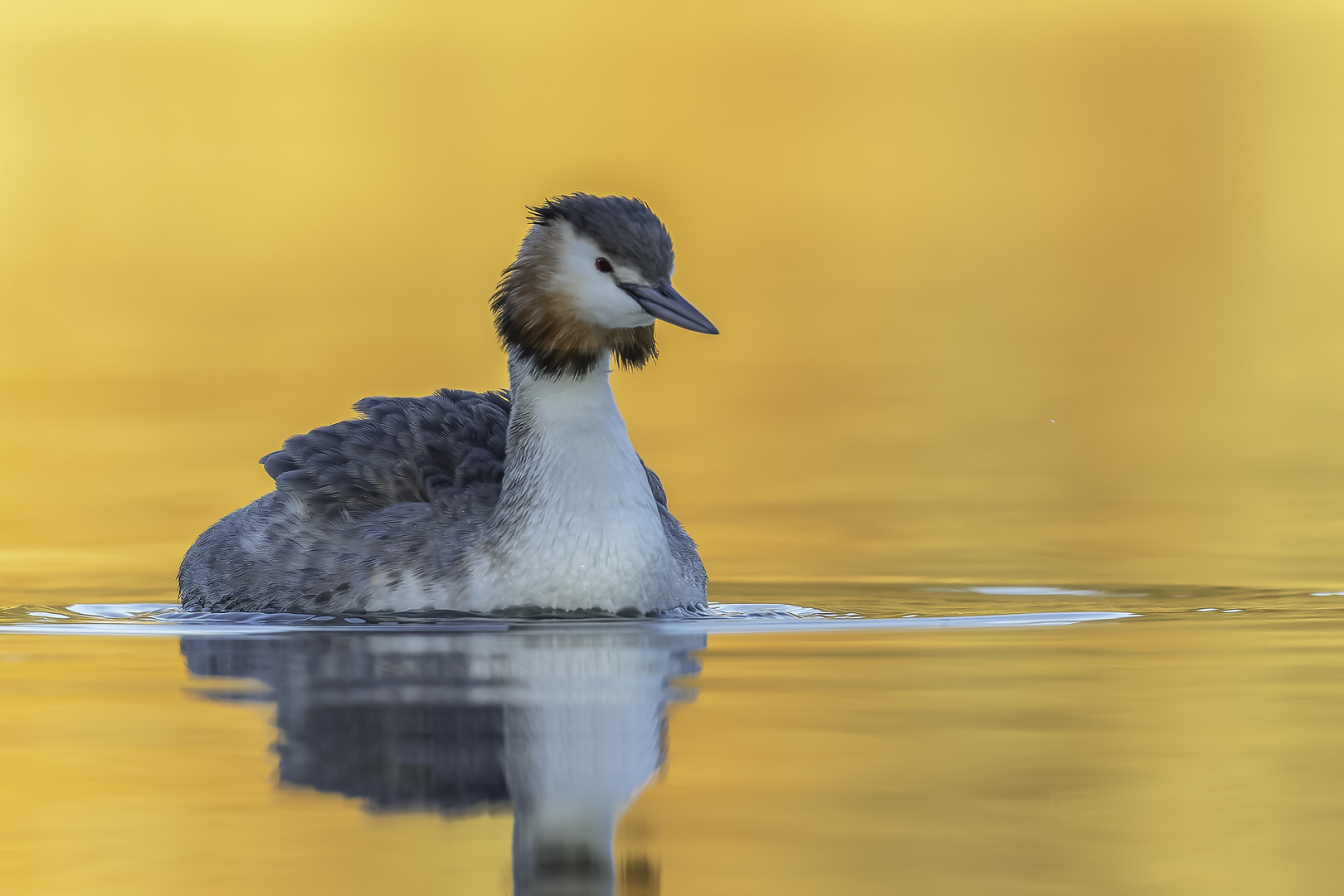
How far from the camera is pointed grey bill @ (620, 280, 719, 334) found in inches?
388

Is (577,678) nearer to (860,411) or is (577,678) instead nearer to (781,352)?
(860,411)

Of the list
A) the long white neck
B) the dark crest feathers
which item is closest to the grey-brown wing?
the long white neck

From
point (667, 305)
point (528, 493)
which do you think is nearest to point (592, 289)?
point (667, 305)

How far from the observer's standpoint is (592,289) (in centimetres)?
1013

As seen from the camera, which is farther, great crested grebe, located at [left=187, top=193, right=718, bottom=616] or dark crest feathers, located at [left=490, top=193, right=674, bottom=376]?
dark crest feathers, located at [left=490, top=193, right=674, bottom=376]

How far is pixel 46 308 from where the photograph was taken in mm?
32875

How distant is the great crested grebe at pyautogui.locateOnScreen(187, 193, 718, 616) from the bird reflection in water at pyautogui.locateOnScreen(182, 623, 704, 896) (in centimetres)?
41

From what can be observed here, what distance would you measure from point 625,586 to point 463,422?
1769mm

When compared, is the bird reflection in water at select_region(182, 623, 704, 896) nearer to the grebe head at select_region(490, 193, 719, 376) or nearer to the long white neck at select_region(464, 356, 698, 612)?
the long white neck at select_region(464, 356, 698, 612)

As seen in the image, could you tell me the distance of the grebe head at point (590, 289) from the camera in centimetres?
1003

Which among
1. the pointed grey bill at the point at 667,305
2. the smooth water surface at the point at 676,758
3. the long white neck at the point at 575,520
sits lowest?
the smooth water surface at the point at 676,758

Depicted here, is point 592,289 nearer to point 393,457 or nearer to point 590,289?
point 590,289

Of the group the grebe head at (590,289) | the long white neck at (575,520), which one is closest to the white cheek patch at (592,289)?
the grebe head at (590,289)

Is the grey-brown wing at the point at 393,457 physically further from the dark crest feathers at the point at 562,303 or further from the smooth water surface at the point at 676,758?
the smooth water surface at the point at 676,758
